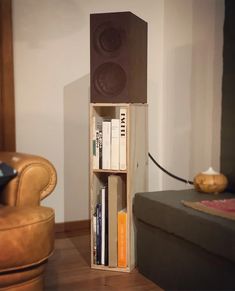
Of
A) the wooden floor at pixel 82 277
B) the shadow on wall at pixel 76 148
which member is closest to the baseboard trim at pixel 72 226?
the shadow on wall at pixel 76 148

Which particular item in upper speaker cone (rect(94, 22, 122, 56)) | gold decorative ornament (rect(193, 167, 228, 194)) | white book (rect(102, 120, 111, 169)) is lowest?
gold decorative ornament (rect(193, 167, 228, 194))

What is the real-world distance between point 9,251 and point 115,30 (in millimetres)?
1157

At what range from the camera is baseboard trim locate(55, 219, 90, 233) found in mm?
3115

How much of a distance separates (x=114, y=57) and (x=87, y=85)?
32.9 inches

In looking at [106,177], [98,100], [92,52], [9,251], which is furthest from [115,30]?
[9,251]

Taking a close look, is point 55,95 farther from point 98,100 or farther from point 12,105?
point 98,100

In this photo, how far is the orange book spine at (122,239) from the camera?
2.38 m

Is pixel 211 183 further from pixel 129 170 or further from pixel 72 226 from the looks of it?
pixel 72 226

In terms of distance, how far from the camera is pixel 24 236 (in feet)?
5.78

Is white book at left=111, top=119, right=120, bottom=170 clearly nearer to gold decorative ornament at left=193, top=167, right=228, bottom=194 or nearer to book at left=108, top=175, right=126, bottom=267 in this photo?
book at left=108, top=175, right=126, bottom=267

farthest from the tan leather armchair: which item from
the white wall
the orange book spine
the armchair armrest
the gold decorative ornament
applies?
the white wall

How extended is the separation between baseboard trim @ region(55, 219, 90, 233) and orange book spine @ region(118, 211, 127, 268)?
788 mm

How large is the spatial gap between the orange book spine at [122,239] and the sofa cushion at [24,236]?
57 cm

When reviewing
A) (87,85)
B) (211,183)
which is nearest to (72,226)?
(87,85)
